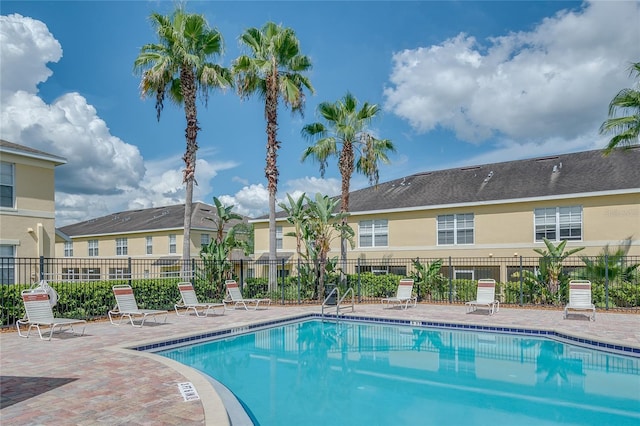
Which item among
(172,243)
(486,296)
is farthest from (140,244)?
(486,296)

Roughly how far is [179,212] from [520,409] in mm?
38571

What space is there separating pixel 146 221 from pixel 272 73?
87.9 feet

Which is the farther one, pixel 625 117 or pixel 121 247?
pixel 121 247

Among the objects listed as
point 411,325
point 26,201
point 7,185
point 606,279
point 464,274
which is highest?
point 7,185

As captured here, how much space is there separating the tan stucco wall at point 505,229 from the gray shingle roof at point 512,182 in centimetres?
48

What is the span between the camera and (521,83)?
58.4 ft

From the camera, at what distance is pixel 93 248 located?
142 feet

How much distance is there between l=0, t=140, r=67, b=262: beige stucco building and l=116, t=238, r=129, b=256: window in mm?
20778

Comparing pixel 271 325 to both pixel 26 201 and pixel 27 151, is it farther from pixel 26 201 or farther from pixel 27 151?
pixel 27 151

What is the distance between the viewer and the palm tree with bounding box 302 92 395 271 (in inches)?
933

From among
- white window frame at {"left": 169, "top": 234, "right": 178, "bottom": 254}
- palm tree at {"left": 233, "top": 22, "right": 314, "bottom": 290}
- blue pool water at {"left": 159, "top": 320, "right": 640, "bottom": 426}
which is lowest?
blue pool water at {"left": 159, "top": 320, "right": 640, "bottom": 426}

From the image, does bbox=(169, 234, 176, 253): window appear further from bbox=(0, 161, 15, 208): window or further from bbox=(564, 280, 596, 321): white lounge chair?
bbox=(564, 280, 596, 321): white lounge chair

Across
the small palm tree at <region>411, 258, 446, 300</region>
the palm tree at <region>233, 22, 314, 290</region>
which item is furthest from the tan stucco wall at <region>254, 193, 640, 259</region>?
the palm tree at <region>233, 22, 314, 290</region>

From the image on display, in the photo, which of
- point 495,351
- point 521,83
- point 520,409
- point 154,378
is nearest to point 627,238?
point 521,83
